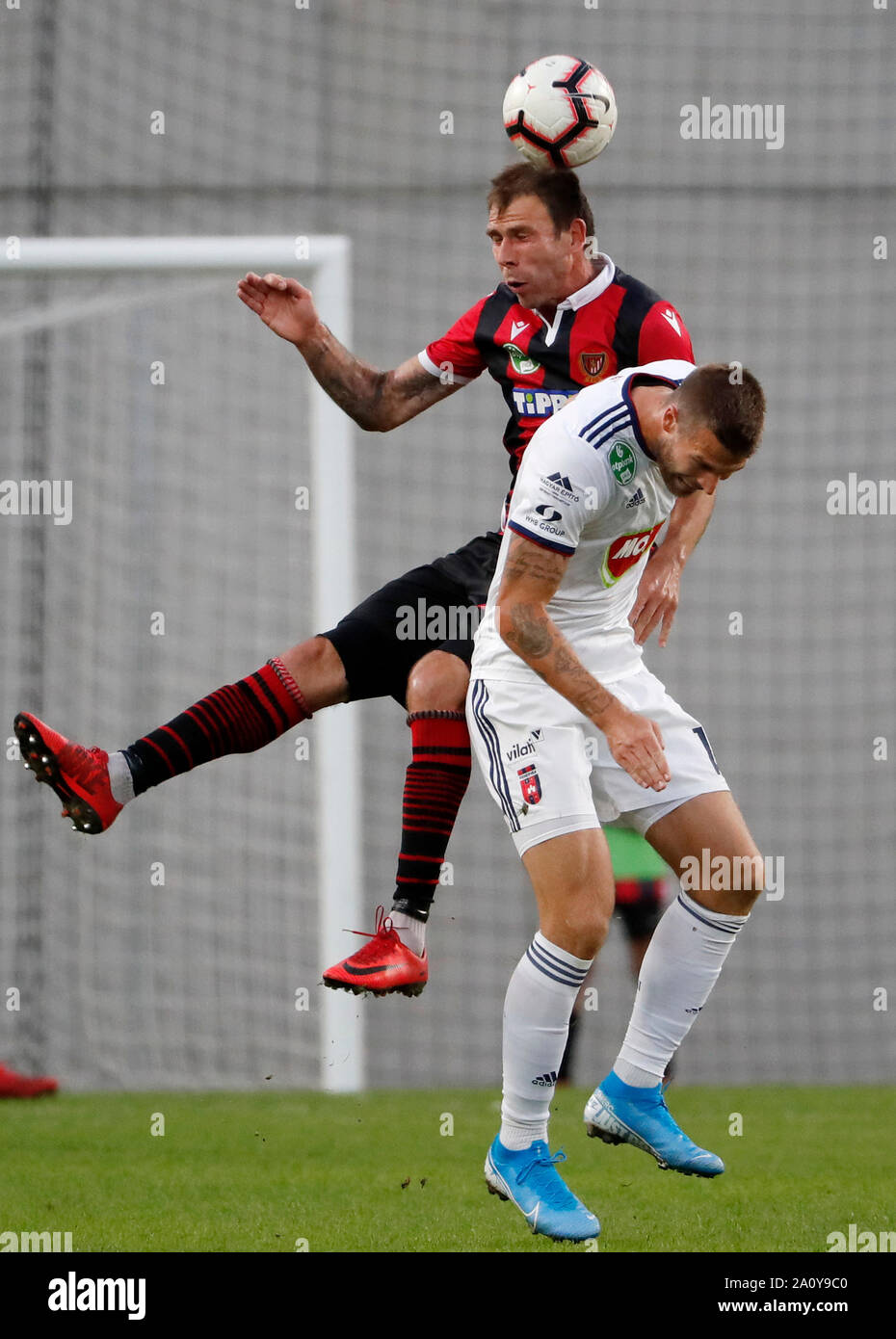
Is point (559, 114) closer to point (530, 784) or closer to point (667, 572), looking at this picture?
point (667, 572)

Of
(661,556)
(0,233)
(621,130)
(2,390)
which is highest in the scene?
(621,130)

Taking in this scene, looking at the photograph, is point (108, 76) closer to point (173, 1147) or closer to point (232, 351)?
point (232, 351)

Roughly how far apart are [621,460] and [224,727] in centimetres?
135

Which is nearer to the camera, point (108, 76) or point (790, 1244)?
point (790, 1244)

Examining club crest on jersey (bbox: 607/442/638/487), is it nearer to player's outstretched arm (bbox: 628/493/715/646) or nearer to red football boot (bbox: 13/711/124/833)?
player's outstretched arm (bbox: 628/493/715/646)

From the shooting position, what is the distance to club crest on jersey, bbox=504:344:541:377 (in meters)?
4.66

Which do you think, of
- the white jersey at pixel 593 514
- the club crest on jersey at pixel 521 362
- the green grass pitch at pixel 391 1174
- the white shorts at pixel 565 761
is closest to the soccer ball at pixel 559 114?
the club crest on jersey at pixel 521 362

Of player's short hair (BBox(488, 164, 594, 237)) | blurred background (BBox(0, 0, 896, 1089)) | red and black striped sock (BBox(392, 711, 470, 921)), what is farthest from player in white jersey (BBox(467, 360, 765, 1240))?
blurred background (BBox(0, 0, 896, 1089))

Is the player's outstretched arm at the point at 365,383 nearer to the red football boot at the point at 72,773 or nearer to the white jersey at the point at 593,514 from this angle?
the white jersey at the point at 593,514

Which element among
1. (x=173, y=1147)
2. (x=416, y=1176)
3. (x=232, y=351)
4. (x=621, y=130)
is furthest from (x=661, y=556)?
(x=621, y=130)

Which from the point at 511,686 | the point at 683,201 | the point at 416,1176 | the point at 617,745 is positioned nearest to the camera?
the point at 617,745

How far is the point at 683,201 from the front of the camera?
1070cm

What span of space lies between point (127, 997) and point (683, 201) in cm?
580

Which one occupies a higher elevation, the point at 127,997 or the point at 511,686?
the point at 511,686
